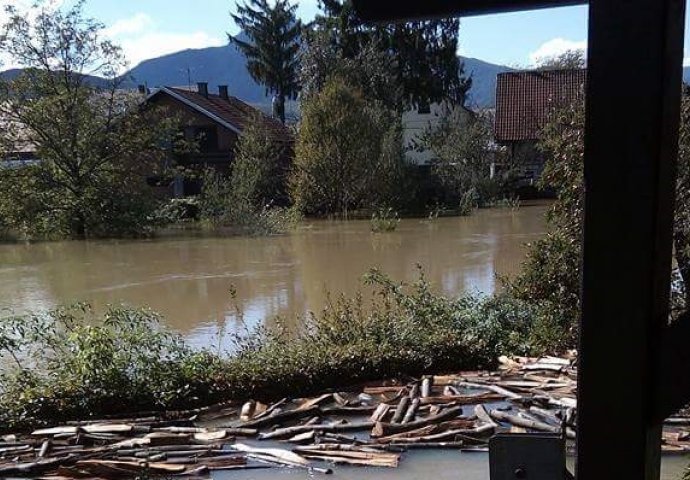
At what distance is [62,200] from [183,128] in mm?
11020

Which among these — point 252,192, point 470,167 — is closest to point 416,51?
point 470,167

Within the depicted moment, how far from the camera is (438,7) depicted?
1.67 m

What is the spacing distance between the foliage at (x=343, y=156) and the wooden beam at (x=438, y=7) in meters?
30.9

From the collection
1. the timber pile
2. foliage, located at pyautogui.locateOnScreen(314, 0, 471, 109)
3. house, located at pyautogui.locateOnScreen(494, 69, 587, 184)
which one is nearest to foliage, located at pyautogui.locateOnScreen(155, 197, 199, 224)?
foliage, located at pyautogui.locateOnScreen(314, 0, 471, 109)

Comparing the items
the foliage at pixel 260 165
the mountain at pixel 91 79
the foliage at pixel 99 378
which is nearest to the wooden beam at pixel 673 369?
the foliage at pixel 99 378

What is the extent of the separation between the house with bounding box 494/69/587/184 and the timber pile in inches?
1200

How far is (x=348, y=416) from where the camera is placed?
7500 millimetres

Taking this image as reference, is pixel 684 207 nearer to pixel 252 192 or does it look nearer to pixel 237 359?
pixel 237 359

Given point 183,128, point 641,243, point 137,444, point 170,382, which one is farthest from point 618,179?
point 183,128

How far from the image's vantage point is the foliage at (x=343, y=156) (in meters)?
32.8

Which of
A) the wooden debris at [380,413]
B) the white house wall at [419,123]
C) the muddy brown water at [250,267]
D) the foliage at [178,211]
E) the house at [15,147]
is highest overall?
the white house wall at [419,123]

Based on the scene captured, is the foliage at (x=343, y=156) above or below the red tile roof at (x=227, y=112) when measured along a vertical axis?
below

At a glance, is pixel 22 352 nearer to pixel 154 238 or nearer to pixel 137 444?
pixel 137 444

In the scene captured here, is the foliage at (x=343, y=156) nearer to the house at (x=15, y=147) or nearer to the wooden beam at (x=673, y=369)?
the house at (x=15, y=147)
